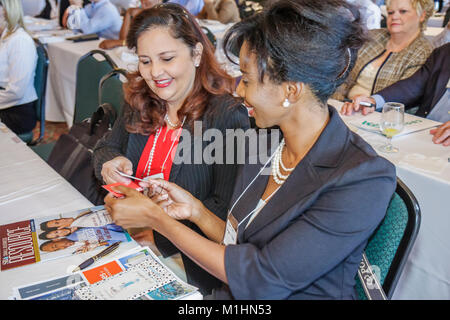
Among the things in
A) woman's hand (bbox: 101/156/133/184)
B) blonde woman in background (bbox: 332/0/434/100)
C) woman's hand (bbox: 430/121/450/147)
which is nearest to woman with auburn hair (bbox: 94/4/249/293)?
woman's hand (bbox: 101/156/133/184)

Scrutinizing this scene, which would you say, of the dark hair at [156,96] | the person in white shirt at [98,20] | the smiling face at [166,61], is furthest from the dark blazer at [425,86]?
the person in white shirt at [98,20]

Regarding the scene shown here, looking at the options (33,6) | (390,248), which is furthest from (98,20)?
(390,248)

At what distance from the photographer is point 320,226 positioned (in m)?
0.91

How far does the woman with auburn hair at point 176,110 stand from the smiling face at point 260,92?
465 millimetres

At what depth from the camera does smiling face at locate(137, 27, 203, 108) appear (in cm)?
156

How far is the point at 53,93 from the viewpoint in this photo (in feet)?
13.9

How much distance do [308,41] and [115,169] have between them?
948 millimetres

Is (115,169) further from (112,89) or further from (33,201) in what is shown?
(112,89)

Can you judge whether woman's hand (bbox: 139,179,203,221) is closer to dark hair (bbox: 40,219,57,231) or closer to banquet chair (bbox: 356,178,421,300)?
dark hair (bbox: 40,219,57,231)

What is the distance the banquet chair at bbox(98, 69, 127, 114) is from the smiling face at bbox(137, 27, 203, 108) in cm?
67

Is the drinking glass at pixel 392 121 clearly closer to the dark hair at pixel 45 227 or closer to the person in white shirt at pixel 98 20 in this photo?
the dark hair at pixel 45 227

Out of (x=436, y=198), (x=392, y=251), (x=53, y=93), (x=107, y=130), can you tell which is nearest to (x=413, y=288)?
(x=436, y=198)

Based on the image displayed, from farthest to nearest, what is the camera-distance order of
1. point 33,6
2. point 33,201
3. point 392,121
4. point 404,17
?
point 33,6 → point 404,17 → point 392,121 → point 33,201

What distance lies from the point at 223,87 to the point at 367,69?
1.70m
